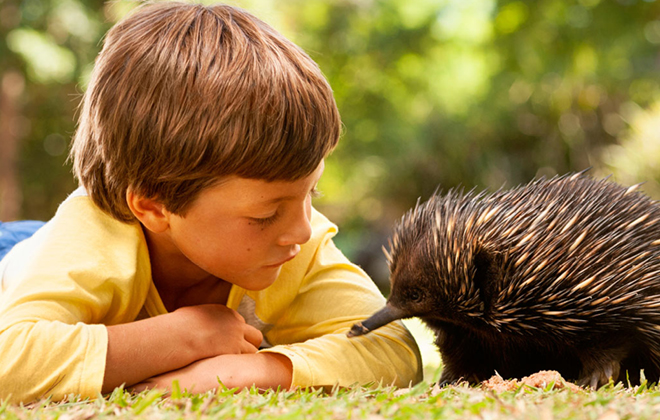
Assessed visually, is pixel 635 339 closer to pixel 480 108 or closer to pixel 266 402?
pixel 266 402

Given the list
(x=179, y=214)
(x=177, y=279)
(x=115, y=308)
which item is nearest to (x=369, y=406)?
(x=179, y=214)

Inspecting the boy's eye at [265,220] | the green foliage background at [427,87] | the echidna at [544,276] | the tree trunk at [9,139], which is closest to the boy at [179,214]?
the boy's eye at [265,220]

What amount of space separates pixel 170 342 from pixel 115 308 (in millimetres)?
263

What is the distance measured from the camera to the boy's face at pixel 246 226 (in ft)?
5.82

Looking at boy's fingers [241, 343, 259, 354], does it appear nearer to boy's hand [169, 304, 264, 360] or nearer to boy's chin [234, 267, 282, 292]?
boy's hand [169, 304, 264, 360]

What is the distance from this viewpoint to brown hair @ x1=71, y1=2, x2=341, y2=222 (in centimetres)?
172

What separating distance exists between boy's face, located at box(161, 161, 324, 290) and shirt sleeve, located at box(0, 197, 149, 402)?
176 mm

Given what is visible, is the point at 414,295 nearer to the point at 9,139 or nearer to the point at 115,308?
the point at 115,308

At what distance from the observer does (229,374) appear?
70.1 inches

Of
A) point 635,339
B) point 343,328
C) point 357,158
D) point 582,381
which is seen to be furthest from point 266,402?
point 357,158

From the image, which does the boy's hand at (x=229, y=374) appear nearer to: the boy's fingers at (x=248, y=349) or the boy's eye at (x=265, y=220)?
the boy's fingers at (x=248, y=349)

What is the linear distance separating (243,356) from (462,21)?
42.6 ft

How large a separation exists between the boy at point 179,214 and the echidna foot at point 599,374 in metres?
0.50

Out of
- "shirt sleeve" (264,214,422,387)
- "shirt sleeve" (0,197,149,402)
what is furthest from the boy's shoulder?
"shirt sleeve" (264,214,422,387)
